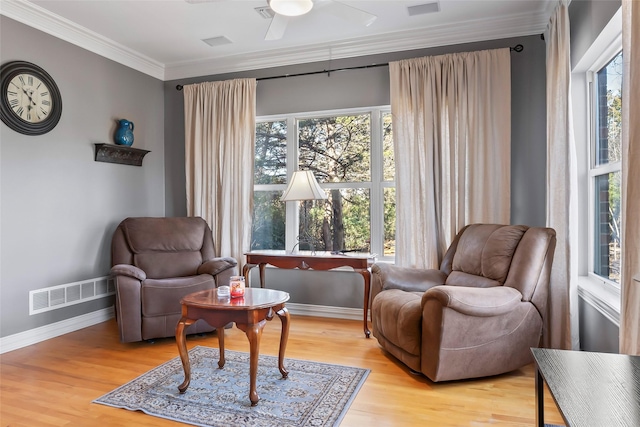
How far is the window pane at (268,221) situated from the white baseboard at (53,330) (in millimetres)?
1639

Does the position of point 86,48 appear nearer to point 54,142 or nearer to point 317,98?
point 54,142

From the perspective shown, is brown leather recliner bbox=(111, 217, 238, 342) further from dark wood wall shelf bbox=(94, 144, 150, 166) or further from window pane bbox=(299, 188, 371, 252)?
window pane bbox=(299, 188, 371, 252)

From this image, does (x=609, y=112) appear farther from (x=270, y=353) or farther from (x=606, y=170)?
(x=270, y=353)

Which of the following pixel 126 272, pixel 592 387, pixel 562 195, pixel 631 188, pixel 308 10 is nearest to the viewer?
pixel 592 387

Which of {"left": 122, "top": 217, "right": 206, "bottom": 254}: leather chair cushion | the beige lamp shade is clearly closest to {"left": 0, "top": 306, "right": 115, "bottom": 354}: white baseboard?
{"left": 122, "top": 217, "right": 206, "bottom": 254}: leather chair cushion

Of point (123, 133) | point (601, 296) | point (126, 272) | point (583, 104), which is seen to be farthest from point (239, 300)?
point (583, 104)

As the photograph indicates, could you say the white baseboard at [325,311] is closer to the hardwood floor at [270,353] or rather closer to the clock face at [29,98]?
the hardwood floor at [270,353]

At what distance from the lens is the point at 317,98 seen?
168 inches

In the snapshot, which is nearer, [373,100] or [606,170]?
[606,170]

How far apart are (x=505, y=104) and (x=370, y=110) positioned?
48.6 inches

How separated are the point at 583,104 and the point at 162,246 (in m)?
3.75

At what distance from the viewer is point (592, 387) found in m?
1.02

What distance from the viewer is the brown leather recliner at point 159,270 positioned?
3213 millimetres

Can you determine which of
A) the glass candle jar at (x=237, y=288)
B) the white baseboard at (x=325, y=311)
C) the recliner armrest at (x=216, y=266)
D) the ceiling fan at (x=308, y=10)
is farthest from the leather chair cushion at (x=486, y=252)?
the recliner armrest at (x=216, y=266)
